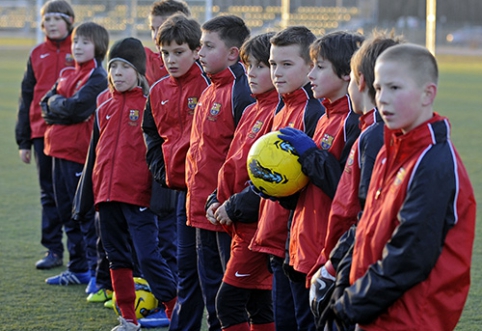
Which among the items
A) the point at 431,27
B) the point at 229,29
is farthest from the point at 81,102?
the point at 431,27

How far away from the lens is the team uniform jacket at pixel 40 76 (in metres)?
6.94

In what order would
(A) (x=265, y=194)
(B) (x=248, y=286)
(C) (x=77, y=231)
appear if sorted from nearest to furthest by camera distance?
1. (A) (x=265, y=194)
2. (B) (x=248, y=286)
3. (C) (x=77, y=231)

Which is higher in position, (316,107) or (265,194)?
(316,107)

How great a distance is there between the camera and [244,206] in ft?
12.9

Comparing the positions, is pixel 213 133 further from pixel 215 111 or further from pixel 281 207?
pixel 281 207

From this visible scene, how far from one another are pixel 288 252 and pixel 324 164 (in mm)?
454

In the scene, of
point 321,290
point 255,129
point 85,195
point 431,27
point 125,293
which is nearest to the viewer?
point 321,290

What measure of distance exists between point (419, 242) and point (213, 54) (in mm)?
2148

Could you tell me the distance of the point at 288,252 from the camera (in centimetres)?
354

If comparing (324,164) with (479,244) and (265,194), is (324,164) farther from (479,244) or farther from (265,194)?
(479,244)

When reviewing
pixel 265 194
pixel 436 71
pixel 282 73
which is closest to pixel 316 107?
pixel 282 73

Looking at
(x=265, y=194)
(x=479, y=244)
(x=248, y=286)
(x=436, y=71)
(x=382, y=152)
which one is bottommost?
(x=479, y=244)

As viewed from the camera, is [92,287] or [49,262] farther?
[49,262]

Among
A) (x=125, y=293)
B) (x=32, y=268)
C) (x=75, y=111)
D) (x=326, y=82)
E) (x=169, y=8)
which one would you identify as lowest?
(x=32, y=268)
